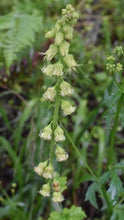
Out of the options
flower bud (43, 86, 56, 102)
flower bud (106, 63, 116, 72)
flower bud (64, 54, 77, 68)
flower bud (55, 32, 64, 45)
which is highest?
flower bud (55, 32, 64, 45)

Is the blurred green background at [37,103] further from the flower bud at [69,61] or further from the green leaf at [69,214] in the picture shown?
the flower bud at [69,61]

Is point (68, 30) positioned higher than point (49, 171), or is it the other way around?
point (68, 30)

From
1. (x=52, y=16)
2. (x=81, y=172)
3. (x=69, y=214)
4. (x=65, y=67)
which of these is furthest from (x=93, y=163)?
(x=52, y=16)

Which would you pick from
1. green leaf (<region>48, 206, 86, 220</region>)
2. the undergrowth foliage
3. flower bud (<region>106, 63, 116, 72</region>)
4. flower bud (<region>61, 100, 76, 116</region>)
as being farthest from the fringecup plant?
the undergrowth foliage

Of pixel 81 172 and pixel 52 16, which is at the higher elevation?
pixel 52 16

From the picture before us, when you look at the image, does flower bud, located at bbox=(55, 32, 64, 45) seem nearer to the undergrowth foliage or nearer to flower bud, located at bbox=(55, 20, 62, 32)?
flower bud, located at bbox=(55, 20, 62, 32)

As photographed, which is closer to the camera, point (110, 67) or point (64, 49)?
point (64, 49)

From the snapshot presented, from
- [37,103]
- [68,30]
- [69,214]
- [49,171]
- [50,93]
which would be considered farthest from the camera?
[37,103]

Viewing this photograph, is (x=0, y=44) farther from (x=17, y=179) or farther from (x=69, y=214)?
(x=69, y=214)

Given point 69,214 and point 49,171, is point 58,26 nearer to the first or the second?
point 49,171

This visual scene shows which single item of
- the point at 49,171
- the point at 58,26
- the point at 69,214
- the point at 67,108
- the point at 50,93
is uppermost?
the point at 58,26

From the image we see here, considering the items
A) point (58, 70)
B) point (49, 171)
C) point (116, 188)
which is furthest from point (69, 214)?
point (58, 70)
